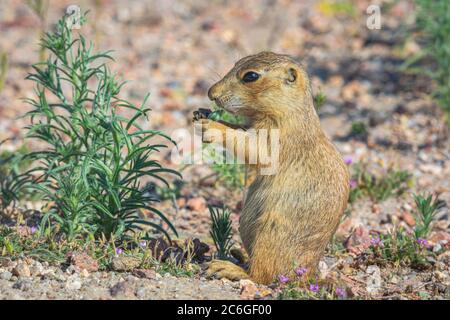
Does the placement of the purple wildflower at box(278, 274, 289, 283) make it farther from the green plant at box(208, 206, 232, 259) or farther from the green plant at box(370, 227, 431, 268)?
the green plant at box(370, 227, 431, 268)

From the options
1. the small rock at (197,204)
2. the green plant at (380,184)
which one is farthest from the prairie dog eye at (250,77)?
the green plant at (380,184)

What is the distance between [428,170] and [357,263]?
2.45 m

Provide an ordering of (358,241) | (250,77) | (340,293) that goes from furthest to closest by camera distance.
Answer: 1. (358,241)
2. (250,77)
3. (340,293)

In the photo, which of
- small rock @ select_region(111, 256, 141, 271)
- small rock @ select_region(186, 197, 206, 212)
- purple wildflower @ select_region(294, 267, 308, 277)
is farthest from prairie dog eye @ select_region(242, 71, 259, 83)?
small rock @ select_region(186, 197, 206, 212)

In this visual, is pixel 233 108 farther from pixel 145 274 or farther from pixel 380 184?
pixel 380 184

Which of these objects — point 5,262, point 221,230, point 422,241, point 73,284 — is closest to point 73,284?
point 73,284

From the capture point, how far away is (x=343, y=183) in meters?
4.94

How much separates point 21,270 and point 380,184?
3.48 metres

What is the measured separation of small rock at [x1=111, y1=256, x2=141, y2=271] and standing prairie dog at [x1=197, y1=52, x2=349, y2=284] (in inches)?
18.1

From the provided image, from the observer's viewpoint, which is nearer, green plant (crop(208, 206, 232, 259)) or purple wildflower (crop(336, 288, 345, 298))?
purple wildflower (crop(336, 288, 345, 298))

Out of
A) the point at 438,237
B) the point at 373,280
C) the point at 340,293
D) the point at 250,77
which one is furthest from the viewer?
the point at 438,237

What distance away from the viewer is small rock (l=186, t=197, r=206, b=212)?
654 centimetres

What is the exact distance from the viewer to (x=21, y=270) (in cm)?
464

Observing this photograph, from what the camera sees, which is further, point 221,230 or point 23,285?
Result: point 221,230
